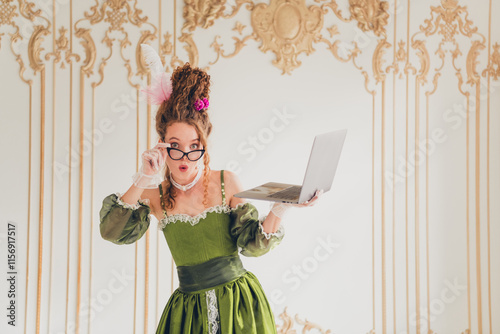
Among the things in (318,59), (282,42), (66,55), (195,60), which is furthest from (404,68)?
(66,55)

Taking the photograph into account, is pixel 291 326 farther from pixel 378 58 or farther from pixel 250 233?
pixel 378 58

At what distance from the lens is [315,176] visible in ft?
4.95

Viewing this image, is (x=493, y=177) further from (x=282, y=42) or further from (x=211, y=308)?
(x=211, y=308)

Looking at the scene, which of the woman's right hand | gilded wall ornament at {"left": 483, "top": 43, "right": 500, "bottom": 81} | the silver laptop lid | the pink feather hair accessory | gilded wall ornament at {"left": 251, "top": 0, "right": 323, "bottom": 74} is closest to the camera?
the silver laptop lid

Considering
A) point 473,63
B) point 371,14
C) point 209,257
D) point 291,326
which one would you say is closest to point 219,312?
point 209,257

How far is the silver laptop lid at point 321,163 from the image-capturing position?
146 cm

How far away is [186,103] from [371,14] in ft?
5.04

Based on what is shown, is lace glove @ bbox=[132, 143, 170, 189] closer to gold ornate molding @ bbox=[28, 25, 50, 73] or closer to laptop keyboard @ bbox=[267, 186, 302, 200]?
laptop keyboard @ bbox=[267, 186, 302, 200]

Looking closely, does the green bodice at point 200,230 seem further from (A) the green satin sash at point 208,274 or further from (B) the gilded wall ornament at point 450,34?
(B) the gilded wall ornament at point 450,34

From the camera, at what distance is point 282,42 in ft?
9.10

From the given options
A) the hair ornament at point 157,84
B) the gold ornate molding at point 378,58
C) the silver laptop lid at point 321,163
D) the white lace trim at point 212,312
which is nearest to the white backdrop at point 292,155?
the gold ornate molding at point 378,58

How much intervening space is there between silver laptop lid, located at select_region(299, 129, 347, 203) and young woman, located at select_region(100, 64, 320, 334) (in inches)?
5.4

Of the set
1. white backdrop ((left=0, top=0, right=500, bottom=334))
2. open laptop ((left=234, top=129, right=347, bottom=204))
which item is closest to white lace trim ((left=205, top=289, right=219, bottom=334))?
open laptop ((left=234, top=129, right=347, bottom=204))

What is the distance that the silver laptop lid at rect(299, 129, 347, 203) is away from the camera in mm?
1456
